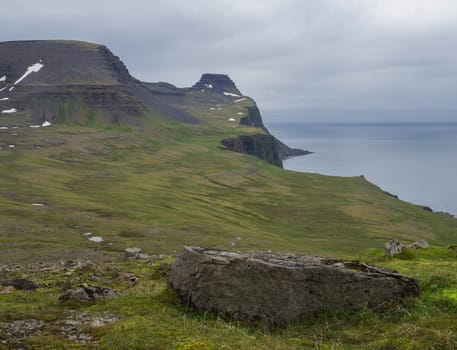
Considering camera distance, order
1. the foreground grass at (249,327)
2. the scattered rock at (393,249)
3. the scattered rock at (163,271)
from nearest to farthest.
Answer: the foreground grass at (249,327) → the scattered rock at (163,271) → the scattered rock at (393,249)

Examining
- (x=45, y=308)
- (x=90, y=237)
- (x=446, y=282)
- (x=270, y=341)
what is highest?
(x=446, y=282)

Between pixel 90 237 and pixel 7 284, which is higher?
pixel 7 284

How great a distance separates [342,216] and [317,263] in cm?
14401

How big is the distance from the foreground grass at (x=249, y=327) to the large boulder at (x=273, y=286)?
1.83 feet

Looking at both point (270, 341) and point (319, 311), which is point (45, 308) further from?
point (319, 311)

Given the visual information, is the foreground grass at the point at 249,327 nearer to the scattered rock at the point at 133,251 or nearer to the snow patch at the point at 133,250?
the scattered rock at the point at 133,251

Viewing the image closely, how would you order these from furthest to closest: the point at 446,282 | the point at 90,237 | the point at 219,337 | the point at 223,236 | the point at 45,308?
the point at 223,236 < the point at 90,237 < the point at 446,282 < the point at 45,308 < the point at 219,337

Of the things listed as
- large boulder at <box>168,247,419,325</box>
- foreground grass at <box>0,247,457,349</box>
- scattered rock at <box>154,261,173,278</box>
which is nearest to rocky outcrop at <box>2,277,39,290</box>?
foreground grass at <box>0,247,457,349</box>

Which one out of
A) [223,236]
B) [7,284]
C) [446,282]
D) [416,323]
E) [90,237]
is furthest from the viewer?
[223,236]

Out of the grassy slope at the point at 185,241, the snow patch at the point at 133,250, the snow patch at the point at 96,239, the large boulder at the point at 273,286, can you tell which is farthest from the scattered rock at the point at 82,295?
the snow patch at the point at 96,239

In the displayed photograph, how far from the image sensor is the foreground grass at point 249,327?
16.9m

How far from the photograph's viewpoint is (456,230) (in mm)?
154375

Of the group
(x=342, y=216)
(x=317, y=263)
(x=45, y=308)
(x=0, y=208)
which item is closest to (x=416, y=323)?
(x=317, y=263)

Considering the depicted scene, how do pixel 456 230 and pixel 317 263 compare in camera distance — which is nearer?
pixel 317 263
